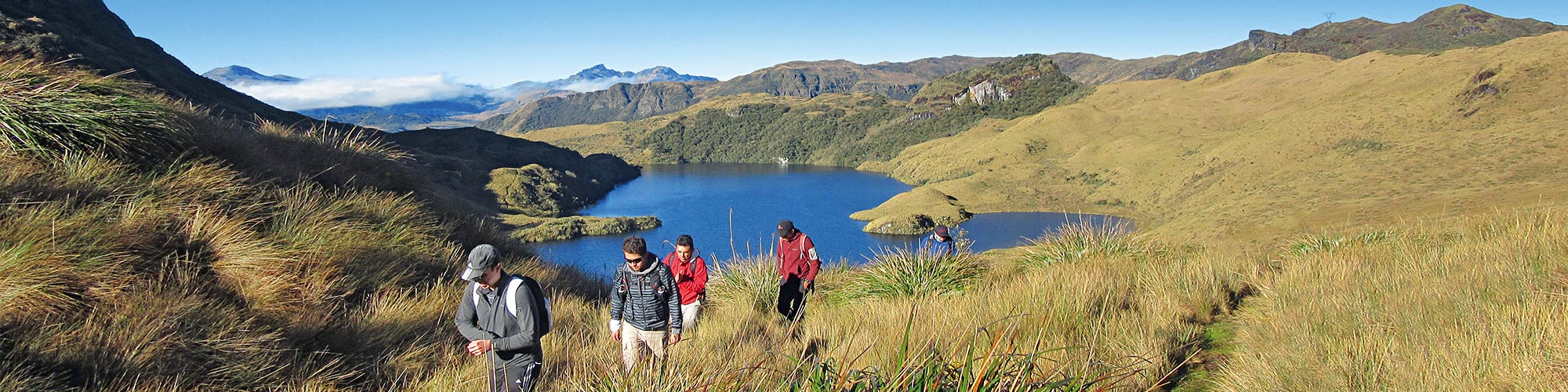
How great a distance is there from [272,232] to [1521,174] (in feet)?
255

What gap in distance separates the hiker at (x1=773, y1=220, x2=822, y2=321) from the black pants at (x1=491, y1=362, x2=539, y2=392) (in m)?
3.36

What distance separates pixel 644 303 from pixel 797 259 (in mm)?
2385

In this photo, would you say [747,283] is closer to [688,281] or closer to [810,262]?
[810,262]

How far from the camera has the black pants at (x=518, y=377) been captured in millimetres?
4293

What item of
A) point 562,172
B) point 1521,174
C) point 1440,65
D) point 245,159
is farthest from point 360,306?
point 562,172

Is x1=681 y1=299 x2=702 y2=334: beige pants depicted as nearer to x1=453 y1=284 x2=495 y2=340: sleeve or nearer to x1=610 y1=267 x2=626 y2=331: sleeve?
x1=610 y1=267 x2=626 y2=331: sleeve

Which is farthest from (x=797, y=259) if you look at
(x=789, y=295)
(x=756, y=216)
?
(x=756, y=216)

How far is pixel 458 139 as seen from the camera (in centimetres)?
14638

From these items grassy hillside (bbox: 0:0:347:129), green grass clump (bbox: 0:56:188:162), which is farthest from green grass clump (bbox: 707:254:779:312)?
grassy hillside (bbox: 0:0:347:129)

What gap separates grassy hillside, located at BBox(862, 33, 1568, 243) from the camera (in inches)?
2270

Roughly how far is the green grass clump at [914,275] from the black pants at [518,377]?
381 centimetres

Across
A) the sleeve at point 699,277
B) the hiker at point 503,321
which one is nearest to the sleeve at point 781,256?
the sleeve at point 699,277

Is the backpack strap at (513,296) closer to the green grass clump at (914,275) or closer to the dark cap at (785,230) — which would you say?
the dark cap at (785,230)

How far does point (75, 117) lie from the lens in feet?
21.9
